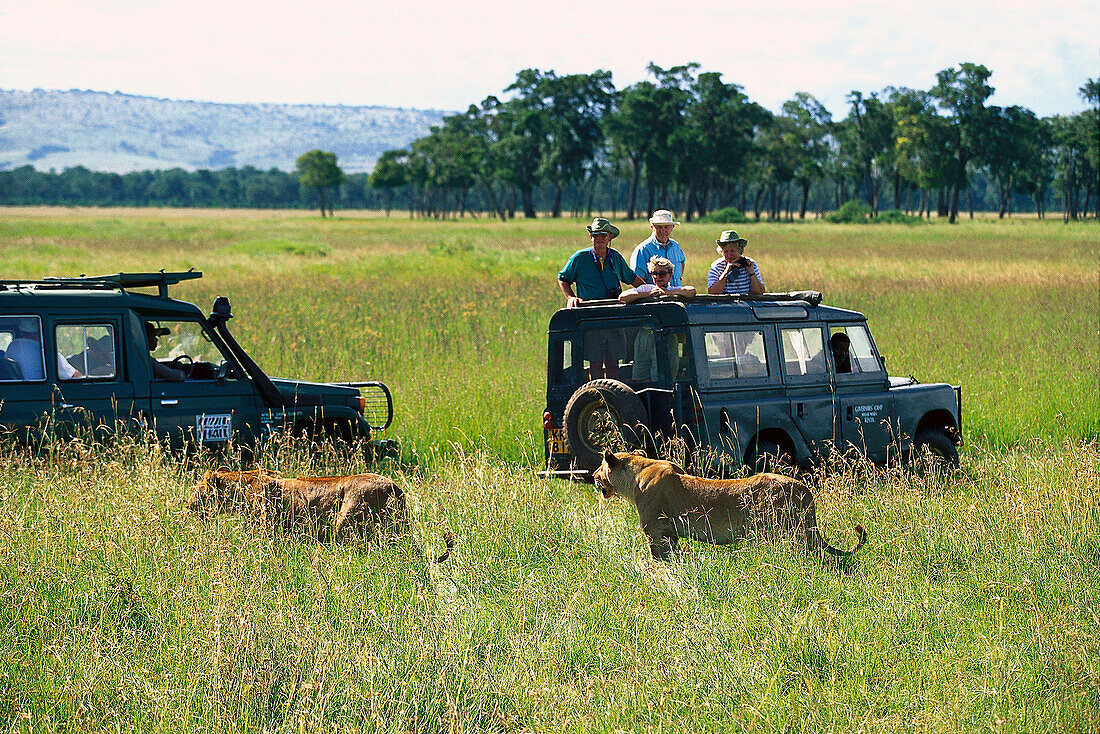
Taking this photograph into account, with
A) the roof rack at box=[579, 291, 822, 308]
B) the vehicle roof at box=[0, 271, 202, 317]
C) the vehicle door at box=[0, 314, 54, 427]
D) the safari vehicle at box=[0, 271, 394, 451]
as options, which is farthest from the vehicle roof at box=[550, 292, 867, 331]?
the vehicle door at box=[0, 314, 54, 427]

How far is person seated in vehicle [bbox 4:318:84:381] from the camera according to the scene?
777cm

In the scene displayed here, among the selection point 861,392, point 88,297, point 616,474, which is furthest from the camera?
point 861,392

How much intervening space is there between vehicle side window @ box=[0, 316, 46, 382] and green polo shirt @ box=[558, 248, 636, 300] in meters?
4.32

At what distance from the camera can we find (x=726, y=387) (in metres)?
7.50

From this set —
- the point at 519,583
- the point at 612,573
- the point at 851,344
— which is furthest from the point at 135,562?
the point at 851,344

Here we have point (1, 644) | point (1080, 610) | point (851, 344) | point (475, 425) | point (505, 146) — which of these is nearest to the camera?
point (1, 644)

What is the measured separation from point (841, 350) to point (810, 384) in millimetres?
520

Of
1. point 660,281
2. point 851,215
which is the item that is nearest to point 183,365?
point 660,281

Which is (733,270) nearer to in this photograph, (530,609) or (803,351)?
(803,351)

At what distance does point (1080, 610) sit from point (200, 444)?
613 cm

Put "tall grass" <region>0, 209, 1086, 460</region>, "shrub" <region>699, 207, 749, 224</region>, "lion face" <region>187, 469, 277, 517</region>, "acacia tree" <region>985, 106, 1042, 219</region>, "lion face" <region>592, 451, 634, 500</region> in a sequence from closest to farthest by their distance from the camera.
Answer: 1. "lion face" <region>592, 451, 634, 500</region>
2. "lion face" <region>187, 469, 277, 517</region>
3. "tall grass" <region>0, 209, 1086, 460</region>
4. "shrub" <region>699, 207, 749, 224</region>
5. "acacia tree" <region>985, 106, 1042, 219</region>

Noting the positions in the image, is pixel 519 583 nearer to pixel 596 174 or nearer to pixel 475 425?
pixel 475 425

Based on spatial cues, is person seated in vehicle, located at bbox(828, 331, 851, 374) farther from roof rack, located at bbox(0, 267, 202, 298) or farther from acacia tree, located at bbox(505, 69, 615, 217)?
acacia tree, located at bbox(505, 69, 615, 217)

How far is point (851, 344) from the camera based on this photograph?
8.46 m
